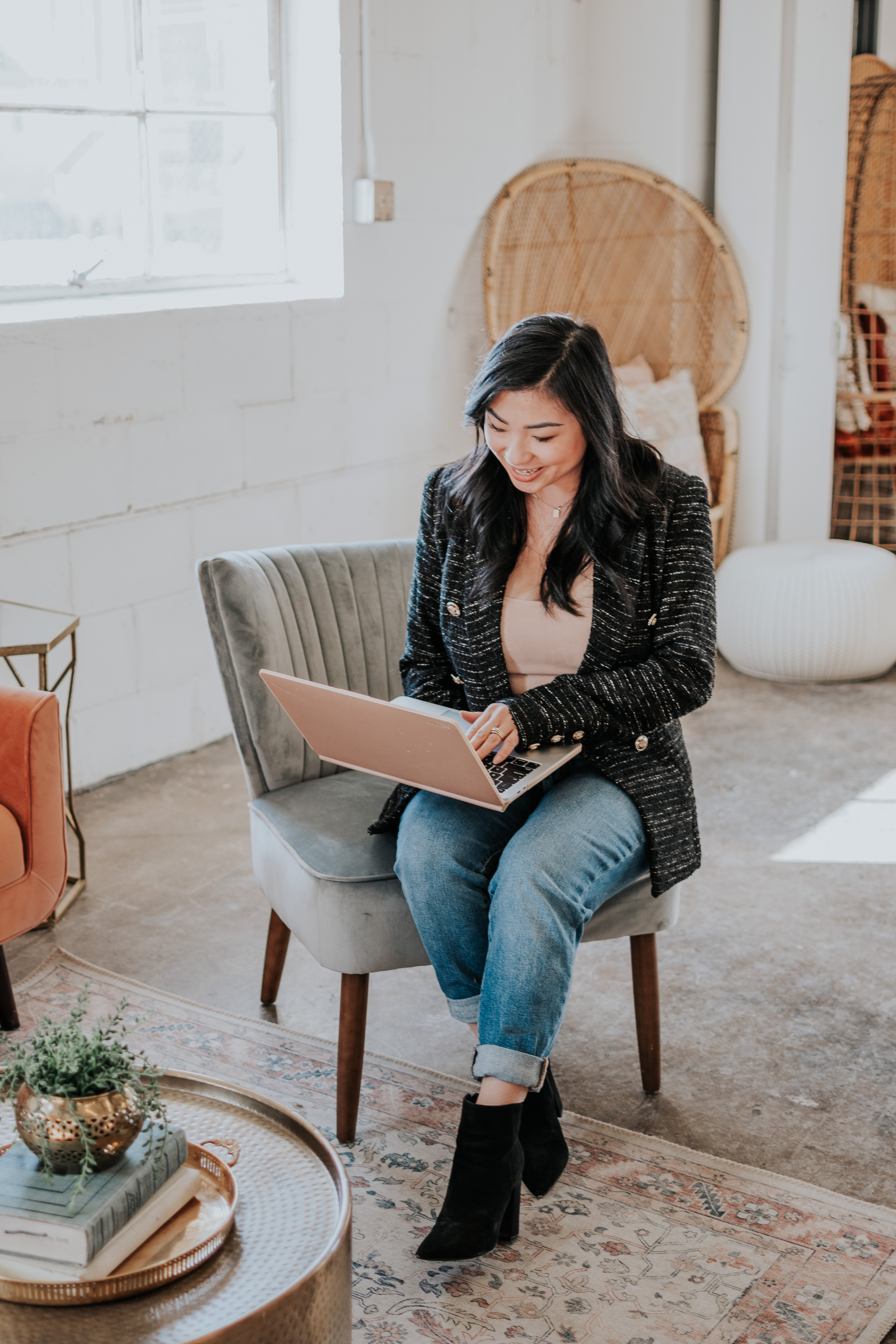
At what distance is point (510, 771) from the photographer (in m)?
1.72

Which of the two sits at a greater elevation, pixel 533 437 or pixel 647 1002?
pixel 533 437

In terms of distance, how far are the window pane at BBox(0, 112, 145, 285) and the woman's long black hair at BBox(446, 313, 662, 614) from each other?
5.18 feet

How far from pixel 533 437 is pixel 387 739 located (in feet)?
1.50

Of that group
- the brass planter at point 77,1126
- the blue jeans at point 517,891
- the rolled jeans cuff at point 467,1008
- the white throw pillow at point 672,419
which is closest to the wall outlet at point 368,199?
the white throw pillow at point 672,419

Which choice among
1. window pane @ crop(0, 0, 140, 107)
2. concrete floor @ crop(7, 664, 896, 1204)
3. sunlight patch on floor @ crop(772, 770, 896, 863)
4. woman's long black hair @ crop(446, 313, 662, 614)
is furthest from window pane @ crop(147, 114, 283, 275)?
sunlight patch on floor @ crop(772, 770, 896, 863)

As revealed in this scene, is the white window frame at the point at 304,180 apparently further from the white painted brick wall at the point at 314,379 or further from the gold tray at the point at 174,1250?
the gold tray at the point at 174,1250

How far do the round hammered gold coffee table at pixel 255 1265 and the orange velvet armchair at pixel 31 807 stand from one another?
656 mm

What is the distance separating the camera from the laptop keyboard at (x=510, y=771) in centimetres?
168

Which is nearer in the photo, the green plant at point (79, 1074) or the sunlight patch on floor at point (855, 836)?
the green plant at point (79, 1074)

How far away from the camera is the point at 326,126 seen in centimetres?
353

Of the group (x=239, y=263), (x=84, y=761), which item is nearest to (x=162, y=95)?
(x=239, y=263)

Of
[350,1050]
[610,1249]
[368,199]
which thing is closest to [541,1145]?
[610,1249]

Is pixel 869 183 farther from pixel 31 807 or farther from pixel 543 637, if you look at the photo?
pixel 31 807

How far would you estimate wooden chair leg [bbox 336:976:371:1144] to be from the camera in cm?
183
